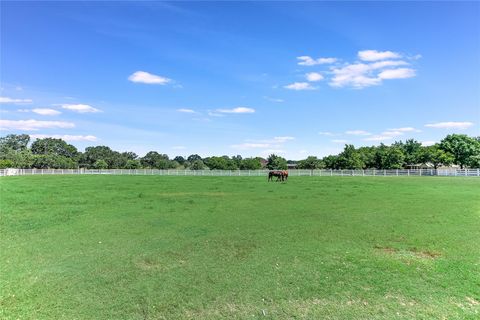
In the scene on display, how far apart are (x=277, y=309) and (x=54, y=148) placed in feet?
473

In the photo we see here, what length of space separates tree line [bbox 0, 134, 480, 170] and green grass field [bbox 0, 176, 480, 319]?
204 feet

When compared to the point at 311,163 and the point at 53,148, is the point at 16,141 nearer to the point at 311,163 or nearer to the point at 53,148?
the point at 53,148

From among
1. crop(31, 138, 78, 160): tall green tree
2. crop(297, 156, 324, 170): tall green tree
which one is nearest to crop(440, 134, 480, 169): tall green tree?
crop(297, 156, 324, 170): tall green tree

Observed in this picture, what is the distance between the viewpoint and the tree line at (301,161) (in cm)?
6488

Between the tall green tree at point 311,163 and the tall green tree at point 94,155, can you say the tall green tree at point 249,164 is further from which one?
the tall green tree at point 94,155

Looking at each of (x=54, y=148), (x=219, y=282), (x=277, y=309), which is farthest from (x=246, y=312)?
(x=54, y=148)

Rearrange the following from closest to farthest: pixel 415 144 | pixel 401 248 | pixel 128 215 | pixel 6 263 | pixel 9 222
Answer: pixel 6 263, pixel 401 248, pixel 9 222, pixel 128 215, pixel 415 144

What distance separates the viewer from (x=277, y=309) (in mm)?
4711

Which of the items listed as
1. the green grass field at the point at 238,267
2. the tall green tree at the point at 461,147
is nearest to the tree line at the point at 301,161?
the tall green tree at the point at 461,147

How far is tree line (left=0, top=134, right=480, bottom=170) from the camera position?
64.9 metres

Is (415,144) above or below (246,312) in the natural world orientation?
above

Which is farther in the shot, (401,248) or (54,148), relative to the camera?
(54,148)

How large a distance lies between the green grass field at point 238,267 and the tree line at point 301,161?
6217cm

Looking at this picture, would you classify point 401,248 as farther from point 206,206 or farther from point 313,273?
point 206,206
